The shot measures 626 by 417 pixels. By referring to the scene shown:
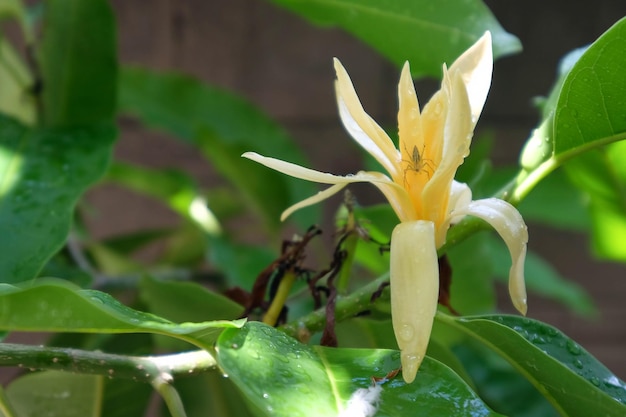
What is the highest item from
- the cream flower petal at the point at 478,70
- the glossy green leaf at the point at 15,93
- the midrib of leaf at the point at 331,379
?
the cream flower petal at the point at 478,70

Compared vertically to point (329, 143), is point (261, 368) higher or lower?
higher

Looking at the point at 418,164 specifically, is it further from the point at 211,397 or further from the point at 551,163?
the point at 211,397

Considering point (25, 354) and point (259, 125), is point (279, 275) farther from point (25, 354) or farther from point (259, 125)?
point (259, 125)

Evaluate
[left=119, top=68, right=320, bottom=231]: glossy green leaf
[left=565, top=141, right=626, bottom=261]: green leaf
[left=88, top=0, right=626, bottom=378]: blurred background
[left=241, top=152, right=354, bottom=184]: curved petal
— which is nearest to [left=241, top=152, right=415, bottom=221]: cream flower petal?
[left=241, top=152, right=354, bottom=184]: curved petal

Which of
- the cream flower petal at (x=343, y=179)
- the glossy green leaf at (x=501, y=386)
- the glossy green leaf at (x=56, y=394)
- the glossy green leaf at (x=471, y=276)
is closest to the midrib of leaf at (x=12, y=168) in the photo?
the glossy green leaf at (x=56, y=394)

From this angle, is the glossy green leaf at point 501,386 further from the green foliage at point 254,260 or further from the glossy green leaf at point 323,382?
the glossy green leaf at point 323,382

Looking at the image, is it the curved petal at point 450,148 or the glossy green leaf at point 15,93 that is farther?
the glossy green leaf at point 15,93

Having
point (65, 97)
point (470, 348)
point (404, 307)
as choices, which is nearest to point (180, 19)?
point (65, 97)
